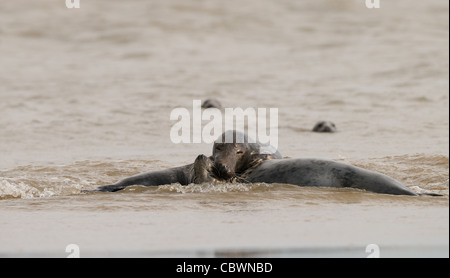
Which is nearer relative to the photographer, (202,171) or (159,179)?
(202,171)

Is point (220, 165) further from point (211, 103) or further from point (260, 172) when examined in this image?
point (211, 103)

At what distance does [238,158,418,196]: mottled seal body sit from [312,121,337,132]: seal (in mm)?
5558

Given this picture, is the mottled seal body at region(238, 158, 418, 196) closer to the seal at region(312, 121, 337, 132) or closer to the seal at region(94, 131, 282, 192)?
the seal at region(94, 131, 282, 192)

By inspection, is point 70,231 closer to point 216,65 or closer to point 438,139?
point 438,139

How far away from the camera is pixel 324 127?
1351 cm

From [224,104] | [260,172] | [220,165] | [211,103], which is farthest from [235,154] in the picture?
[224,104]

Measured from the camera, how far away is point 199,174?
7754 mm

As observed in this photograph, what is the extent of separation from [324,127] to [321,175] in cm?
600

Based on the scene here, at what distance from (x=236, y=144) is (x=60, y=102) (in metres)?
8.80

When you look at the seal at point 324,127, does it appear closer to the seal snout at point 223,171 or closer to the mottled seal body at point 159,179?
the mottled seal body at point 159,179

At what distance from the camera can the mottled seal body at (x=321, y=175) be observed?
731 centimetres

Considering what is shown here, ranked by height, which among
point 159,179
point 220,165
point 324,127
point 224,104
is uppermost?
point 224,104

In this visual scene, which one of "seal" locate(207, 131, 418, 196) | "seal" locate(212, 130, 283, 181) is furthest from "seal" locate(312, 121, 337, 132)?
"seal" locate(212, 130, 283, 181)

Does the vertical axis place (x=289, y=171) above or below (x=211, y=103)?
below
